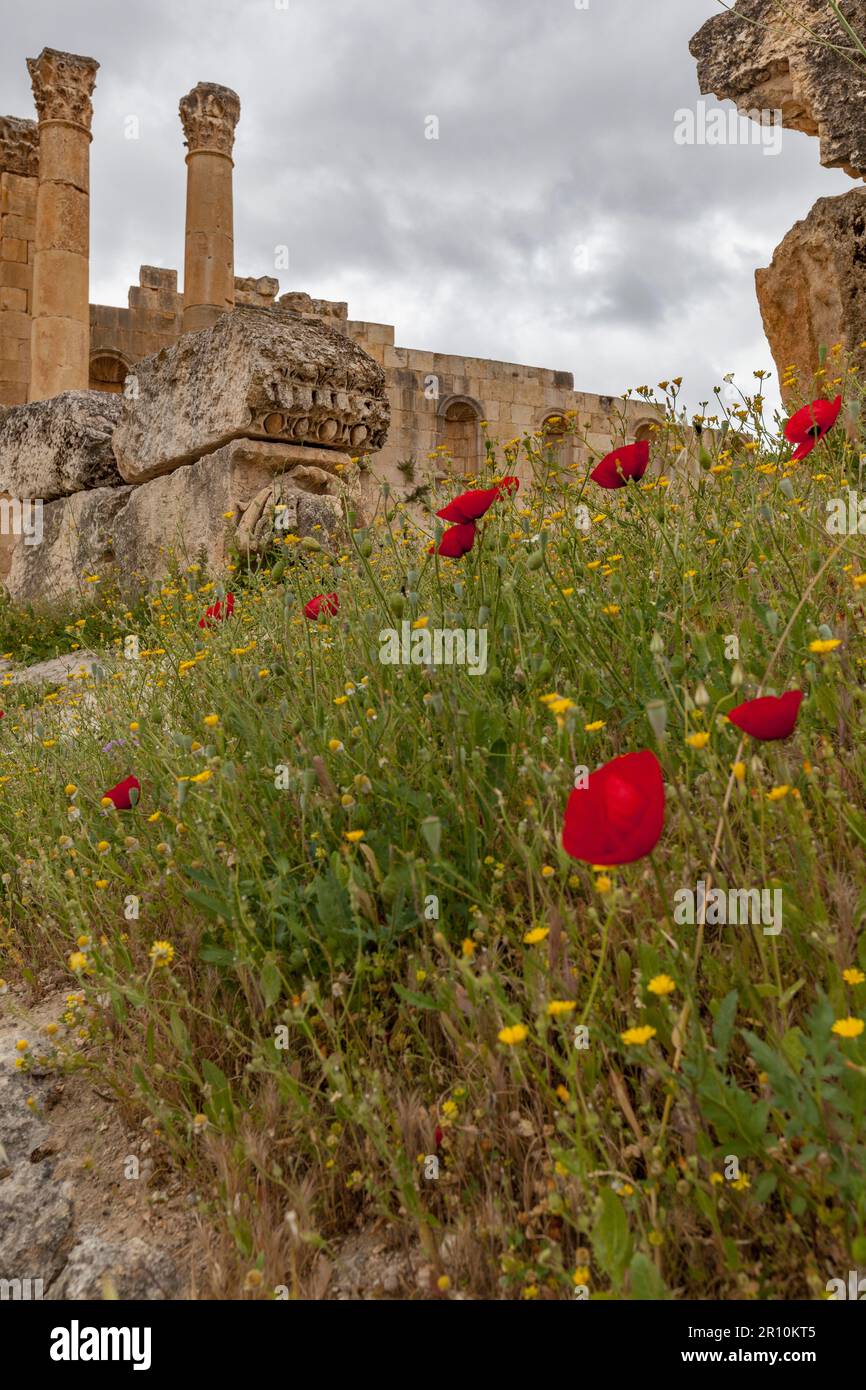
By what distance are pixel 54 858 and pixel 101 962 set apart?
0.68 meters

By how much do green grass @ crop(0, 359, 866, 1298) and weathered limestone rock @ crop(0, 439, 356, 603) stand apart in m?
2.86

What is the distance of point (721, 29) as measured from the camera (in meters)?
4.67

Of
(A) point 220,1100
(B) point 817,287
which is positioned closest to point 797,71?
(B) point 817,287

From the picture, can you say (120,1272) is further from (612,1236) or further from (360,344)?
(360,344)

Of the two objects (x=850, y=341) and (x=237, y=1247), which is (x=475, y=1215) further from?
(x=850, y=341)

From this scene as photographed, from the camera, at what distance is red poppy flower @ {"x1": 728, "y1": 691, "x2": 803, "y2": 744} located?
56.4 inches

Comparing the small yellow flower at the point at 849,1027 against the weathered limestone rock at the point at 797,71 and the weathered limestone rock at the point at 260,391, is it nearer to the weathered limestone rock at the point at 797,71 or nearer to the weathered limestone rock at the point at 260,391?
the weathered limestone rock at the point at 797,71

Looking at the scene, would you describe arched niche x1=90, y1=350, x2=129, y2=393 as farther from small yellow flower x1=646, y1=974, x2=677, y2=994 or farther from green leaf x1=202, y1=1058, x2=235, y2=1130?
small yellow flower x1=646, y1=974, x2=677, y2=994

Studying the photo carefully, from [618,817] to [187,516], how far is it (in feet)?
19.2

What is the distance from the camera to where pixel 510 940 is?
73.3 inches

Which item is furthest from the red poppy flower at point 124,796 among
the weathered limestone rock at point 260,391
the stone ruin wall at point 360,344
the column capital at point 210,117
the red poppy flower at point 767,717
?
the stone ruin wall at point 360,344

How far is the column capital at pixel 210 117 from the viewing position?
14.4 m

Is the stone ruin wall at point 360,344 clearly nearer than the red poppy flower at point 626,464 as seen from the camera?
No

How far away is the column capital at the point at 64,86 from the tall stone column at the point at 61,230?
1 centimetres
